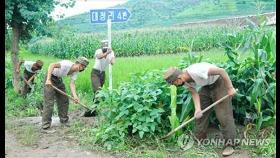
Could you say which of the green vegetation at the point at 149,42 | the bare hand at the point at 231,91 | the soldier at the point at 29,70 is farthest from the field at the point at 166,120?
the green vegetation at the point at 149,42

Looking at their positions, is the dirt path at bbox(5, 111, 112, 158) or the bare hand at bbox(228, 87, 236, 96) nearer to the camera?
the bare hand at bbox(228, 87, 236, 96)

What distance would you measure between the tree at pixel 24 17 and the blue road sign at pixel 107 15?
2.24 meters

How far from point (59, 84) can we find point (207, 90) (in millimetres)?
3099

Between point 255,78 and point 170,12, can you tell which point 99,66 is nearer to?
point 255,78

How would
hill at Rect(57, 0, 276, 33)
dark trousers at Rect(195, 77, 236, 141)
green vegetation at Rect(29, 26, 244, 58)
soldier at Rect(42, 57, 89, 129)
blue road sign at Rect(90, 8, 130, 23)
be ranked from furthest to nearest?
hill at Rect(57, 0, 276, 33) < green vegetation at Rect(29, 26, 244, 58) < blue road sign at Rect(90, 8, 130, 23) < soldier at Rect(42, 57, 89, 129) < dark trousers at Rect(195, 77, 236, 141)

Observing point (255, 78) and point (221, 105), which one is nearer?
point (221, 105)

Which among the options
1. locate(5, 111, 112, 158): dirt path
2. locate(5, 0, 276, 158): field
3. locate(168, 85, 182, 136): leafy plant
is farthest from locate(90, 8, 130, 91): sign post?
locate(168, 85, 182, 136): leafy plant

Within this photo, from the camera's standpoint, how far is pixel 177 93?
280 inches

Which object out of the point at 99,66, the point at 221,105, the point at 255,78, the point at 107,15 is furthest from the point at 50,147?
the point at 255,78

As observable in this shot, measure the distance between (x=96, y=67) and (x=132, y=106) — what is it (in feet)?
9.28

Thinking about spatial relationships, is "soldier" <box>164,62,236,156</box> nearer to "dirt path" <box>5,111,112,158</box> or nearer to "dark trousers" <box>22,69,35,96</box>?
"dirt path" <box>5,111,112,158</box>

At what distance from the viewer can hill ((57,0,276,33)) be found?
24078 mm

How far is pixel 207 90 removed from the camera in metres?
6.44

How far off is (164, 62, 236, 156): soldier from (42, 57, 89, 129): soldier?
2.22 meters
